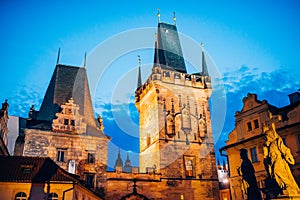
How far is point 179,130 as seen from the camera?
28688mm

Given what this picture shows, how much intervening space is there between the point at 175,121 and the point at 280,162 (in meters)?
20.0

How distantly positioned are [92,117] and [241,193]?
1429 centimetres

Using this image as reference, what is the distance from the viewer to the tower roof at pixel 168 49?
33.3 m

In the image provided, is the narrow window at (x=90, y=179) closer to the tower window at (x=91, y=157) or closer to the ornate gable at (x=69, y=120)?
the tower window at (x=91, y=157)

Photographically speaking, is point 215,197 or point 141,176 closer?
point 141,176

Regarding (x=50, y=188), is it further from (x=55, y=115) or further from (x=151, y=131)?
(x=151, y=131)

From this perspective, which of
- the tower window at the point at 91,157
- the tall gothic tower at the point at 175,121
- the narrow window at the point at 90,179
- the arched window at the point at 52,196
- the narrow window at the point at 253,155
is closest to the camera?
the arched window at the point at 52,196

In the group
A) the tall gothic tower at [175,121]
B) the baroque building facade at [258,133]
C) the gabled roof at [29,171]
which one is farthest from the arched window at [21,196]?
the tall gothic tower at [175,121]

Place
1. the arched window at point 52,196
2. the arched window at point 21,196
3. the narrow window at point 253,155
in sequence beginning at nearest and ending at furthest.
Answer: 1. the arched window at point 21,196
2. the arched window at point 52,196
3. the narrow window at point 253,155

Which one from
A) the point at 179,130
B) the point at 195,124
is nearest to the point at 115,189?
the point at 179,130

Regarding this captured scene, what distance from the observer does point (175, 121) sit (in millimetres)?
28891

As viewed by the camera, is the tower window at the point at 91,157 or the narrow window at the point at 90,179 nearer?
the narrow window at the point at 90,179

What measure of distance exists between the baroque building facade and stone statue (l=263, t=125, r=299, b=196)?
23.1ft

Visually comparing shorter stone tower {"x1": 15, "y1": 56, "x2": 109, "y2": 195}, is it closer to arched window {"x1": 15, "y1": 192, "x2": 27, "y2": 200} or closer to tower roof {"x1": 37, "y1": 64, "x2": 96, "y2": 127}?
tower roof {"x1": 37, "y1": 64, "x2": 96, "y2": 127}
